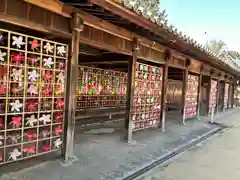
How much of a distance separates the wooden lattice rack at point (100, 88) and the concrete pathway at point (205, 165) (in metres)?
4.10

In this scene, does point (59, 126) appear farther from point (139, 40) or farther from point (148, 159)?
point (139, 40)

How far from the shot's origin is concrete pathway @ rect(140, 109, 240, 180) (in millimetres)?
4660

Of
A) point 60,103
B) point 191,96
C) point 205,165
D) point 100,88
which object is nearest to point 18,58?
point 60,103

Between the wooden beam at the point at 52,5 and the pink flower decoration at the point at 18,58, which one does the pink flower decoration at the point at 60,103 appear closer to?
the pink flower decoration at the point at 18,58

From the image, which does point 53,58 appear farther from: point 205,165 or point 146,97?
point 205,165

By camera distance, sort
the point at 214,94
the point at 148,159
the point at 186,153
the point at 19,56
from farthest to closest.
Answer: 1. the point at 214,94
2. the point at 186,153
3. the point at 148,159
4. the point at 19,56

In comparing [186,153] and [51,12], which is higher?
[51,12]

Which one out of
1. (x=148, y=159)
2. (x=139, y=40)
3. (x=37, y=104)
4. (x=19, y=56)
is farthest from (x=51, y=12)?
(x=148, y=159)

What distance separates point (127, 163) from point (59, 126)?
1.55 m

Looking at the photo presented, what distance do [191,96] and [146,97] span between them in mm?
4403

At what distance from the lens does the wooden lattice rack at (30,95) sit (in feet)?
12.3

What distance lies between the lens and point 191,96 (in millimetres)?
10992

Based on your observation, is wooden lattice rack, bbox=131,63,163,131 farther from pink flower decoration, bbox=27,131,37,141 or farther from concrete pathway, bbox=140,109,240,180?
pink flower decoration, bbox=27,131,37,141

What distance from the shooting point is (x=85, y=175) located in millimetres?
4141
